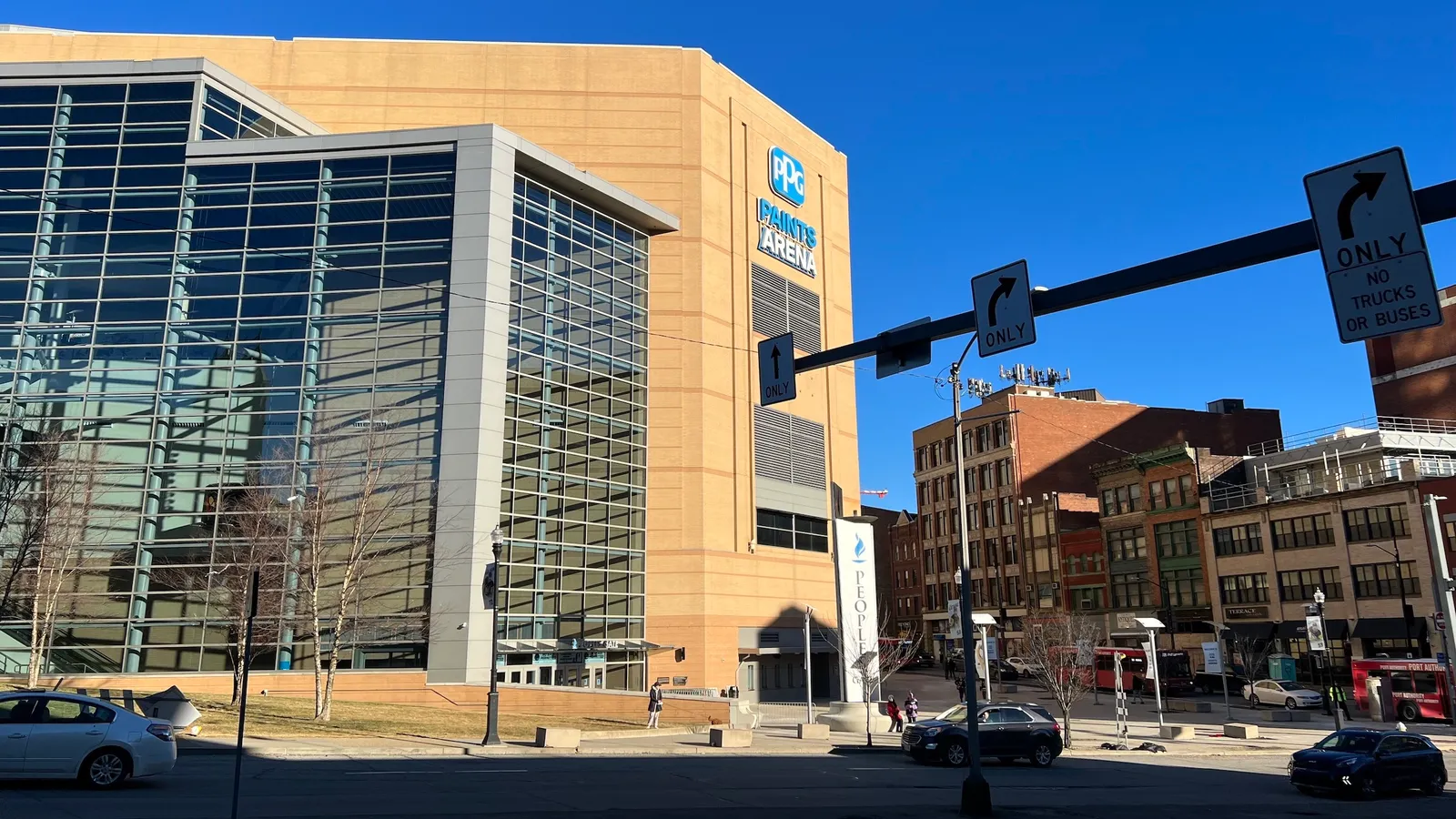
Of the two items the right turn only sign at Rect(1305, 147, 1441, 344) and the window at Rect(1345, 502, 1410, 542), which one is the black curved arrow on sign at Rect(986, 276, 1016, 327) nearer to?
the right turn only sign at Rect(1305, 147, 1441, 344)

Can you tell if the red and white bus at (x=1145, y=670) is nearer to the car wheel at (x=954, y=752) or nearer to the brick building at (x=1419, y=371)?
the brick building at (x=1419, y=371)

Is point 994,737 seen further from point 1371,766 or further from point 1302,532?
point 1302,532

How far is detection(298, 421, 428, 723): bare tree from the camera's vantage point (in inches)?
1247

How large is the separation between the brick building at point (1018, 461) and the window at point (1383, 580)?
27240mm

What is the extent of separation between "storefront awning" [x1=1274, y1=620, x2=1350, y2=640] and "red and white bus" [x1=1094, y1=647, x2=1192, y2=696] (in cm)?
555

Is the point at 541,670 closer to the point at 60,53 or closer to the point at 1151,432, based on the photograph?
the point at 60,53

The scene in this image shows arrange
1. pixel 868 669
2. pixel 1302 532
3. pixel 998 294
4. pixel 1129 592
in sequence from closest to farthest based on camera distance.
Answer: pixel 998 294 < pixel 868 669 < pixel 1302 532 < pixel 1129 592

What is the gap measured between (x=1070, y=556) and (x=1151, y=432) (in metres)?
19.3

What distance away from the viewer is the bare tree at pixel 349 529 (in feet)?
104

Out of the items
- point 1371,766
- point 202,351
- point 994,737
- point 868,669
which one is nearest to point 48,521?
point 202,351

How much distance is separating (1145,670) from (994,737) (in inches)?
1468

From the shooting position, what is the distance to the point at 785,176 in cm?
5753

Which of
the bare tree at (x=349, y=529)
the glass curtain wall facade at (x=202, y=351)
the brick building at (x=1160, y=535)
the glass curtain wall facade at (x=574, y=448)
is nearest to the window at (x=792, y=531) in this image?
the glass curtain wall facade at (x=574, y=448)

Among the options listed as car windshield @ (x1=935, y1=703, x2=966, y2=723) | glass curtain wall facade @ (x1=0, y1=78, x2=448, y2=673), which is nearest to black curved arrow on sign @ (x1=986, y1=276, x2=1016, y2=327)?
car windshield @ (x1=935, y1=703, x2=966, y2=723)
